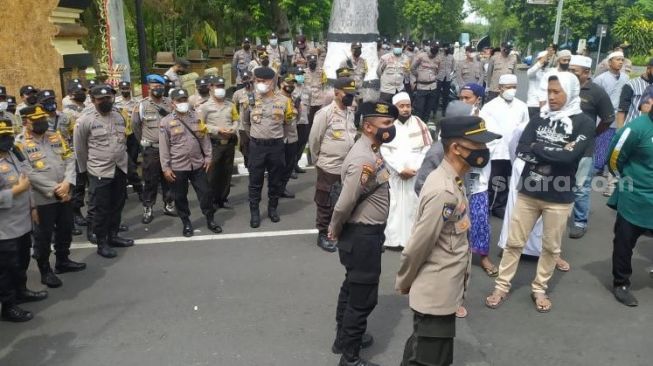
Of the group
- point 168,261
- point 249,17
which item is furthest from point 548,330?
point 249,17

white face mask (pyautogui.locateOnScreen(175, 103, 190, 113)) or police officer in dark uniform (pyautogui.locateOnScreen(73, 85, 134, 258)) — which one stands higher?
white face mask (pyautogui.locateOnScreen(175, 103, 190, 113))

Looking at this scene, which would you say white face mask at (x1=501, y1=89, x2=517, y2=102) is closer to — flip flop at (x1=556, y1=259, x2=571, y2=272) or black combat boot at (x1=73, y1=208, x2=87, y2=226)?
flip flop at (x1=556, y1=259, x2=571, y2=272)

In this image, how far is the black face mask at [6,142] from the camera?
14.5 feet

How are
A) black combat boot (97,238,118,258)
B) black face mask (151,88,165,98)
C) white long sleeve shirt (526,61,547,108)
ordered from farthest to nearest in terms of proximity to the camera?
white long sleeve shirt (526,61,547,108) → black face mask (151,88,165,98) → black combat boot (97,238,118,258)

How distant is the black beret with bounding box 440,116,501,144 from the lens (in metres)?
3.10

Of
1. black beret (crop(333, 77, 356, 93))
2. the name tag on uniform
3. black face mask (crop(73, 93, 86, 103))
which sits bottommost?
the name tag on uniform

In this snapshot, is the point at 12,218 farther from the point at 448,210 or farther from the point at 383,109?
the point at 448,210

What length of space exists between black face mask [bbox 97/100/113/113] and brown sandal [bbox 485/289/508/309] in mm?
4328

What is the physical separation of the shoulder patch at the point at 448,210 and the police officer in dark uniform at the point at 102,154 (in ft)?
13.8

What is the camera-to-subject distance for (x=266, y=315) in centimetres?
476

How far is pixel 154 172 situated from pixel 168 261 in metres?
1.67

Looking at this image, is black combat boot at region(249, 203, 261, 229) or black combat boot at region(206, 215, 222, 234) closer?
black combat boot at region(206, 215, 222, 234)

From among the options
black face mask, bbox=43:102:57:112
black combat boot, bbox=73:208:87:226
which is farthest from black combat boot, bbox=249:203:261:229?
black face mask, bbox=43:102:57:112

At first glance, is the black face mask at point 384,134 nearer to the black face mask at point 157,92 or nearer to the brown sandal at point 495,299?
the brown sandal at point 495,299
